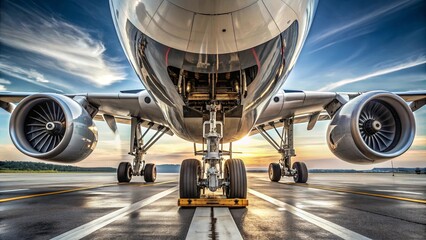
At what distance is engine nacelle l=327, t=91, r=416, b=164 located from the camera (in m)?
5.84

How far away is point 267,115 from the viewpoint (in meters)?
8.51

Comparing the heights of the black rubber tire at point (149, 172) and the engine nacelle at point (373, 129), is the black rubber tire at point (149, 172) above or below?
below

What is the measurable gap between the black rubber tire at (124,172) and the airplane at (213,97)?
2.58 meters

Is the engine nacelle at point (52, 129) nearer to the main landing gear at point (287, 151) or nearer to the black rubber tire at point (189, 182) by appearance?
the black rubber tire at point (189, 182)

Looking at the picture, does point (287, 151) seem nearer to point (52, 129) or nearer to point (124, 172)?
point (124, 172)

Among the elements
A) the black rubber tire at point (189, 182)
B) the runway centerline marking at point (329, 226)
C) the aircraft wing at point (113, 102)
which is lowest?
the runway centerline marking at point (329, 226)

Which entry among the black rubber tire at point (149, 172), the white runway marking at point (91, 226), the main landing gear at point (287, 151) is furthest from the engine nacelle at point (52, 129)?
the main landing gear at point (287, 151)

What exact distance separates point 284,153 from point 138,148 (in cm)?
523

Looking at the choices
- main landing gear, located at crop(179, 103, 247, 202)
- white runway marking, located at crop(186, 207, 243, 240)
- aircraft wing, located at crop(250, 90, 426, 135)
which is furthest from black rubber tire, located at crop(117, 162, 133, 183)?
white runway marking, located at crop(186, 207, 243, 240)

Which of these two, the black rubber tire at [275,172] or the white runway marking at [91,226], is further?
the black rubber tire at [275,172]

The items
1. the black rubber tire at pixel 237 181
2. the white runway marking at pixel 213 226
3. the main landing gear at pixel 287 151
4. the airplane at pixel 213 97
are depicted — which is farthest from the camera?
the main landing gear at pixel 287 151

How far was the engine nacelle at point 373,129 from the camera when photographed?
19.2ft

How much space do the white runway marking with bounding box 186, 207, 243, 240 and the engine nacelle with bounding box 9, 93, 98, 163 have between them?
160 inches

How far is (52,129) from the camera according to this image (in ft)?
19.6
